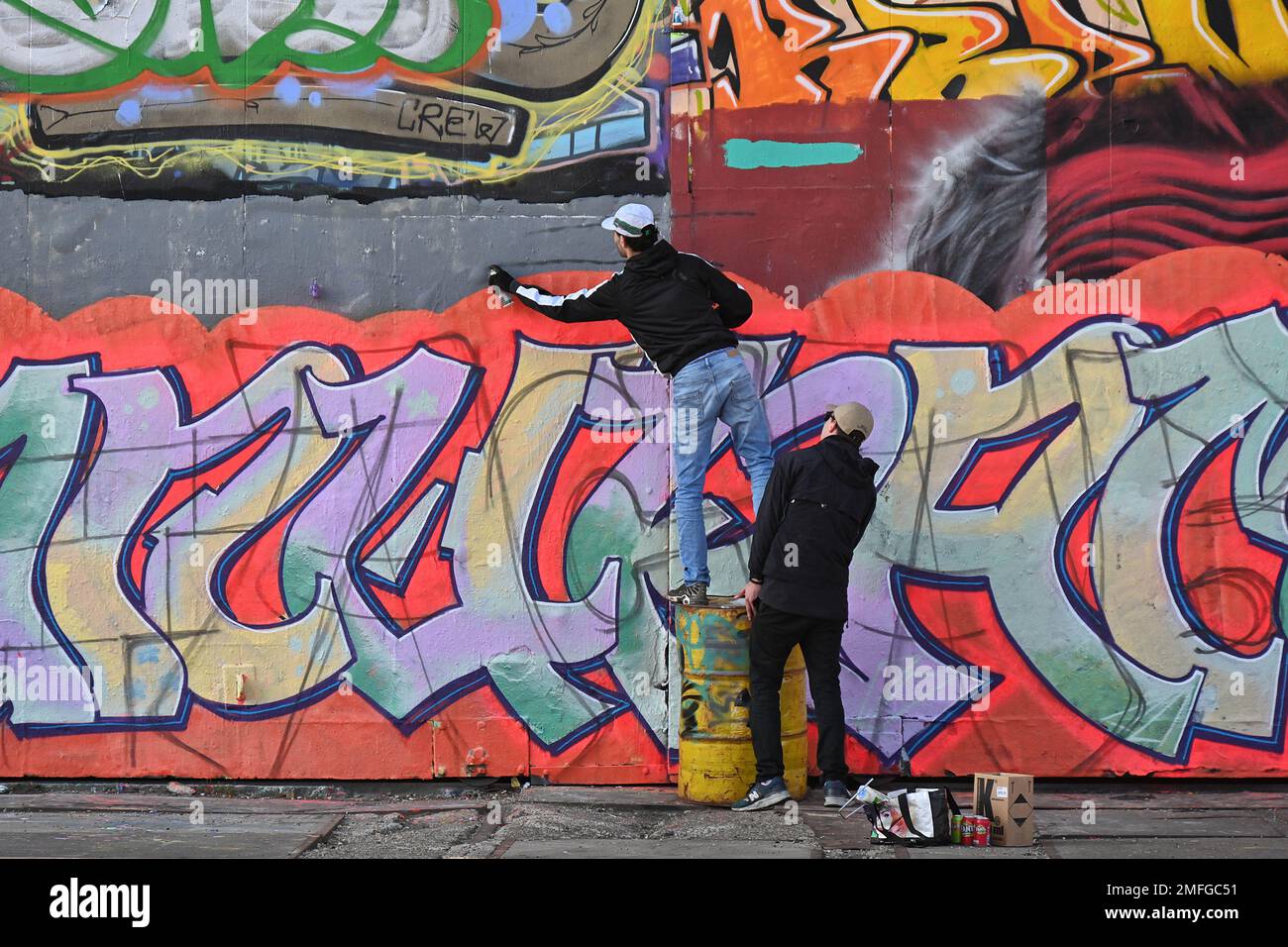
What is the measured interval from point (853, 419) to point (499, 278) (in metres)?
2.03

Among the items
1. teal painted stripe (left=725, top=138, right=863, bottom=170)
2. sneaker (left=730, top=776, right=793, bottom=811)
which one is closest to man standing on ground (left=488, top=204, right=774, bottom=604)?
teal painted stripe (left=725, top=138, right=863, bottom=170)

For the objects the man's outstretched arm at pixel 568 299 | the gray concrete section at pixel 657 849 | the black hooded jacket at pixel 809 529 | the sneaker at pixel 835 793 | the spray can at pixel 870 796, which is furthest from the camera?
the man's outstretched arm at pixel 568 299

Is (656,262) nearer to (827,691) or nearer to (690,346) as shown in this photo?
(690,346)

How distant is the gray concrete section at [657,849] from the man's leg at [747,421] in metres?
1.76

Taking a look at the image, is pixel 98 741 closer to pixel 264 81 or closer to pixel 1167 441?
pixel 264 81

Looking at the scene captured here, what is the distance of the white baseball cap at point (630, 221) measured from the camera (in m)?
7.44

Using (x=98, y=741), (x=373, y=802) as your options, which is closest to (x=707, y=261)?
(x=373, y=802)

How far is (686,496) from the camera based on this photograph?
7.48 meters

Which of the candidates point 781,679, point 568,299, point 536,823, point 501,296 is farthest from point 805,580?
point 501,296

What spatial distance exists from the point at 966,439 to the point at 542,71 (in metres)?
2.97

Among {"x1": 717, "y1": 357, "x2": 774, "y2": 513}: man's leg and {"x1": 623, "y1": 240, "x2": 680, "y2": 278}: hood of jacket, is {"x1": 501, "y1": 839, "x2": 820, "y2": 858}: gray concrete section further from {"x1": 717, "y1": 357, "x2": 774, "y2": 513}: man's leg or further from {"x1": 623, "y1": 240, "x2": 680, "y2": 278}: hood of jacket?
{"x1": 623, "y1": 240, "x2": 680, "y2": 278}: hood of jacket

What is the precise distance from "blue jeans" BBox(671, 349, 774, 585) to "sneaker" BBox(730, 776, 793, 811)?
3.44ft

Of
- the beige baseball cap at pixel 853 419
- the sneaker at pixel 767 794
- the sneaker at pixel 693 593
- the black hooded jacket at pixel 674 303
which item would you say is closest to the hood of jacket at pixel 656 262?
the black hooded jacket at pixel 674 303

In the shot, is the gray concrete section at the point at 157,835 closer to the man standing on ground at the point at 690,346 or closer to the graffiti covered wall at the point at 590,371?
the graffiti covered wall at the point at 590,371
